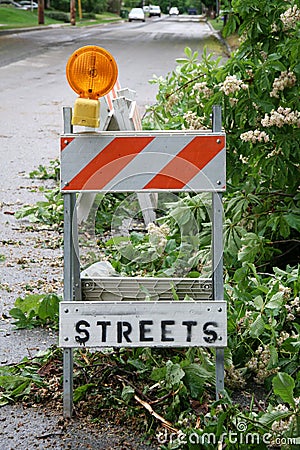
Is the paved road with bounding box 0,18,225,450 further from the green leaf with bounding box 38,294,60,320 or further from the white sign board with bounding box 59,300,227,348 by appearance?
the white sign board with bounding box 59,300,227,348

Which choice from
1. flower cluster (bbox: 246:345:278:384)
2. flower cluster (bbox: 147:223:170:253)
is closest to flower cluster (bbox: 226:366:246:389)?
flower cluster (bbox: 246:345:278:384)

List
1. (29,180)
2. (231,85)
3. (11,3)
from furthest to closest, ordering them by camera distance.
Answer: (11,3) → (29,180) → (231,85)

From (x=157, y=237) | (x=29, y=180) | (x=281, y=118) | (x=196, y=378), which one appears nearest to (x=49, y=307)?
(x=157, y=237)

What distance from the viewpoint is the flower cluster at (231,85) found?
4.56 meters

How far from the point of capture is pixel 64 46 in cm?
3097

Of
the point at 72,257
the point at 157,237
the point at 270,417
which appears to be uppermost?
the point at 72,257

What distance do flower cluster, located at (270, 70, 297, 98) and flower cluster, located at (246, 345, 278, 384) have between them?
5.20ft

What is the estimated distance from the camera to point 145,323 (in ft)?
11.1

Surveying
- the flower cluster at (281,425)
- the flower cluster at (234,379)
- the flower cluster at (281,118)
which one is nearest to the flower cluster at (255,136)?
the flower cluster at (281,118)

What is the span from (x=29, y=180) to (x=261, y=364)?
5056mm

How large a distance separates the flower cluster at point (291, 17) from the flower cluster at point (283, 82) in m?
0.32

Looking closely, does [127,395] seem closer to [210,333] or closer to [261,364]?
[210,333]

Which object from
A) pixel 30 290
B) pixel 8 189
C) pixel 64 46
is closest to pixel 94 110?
pixel 30 290
